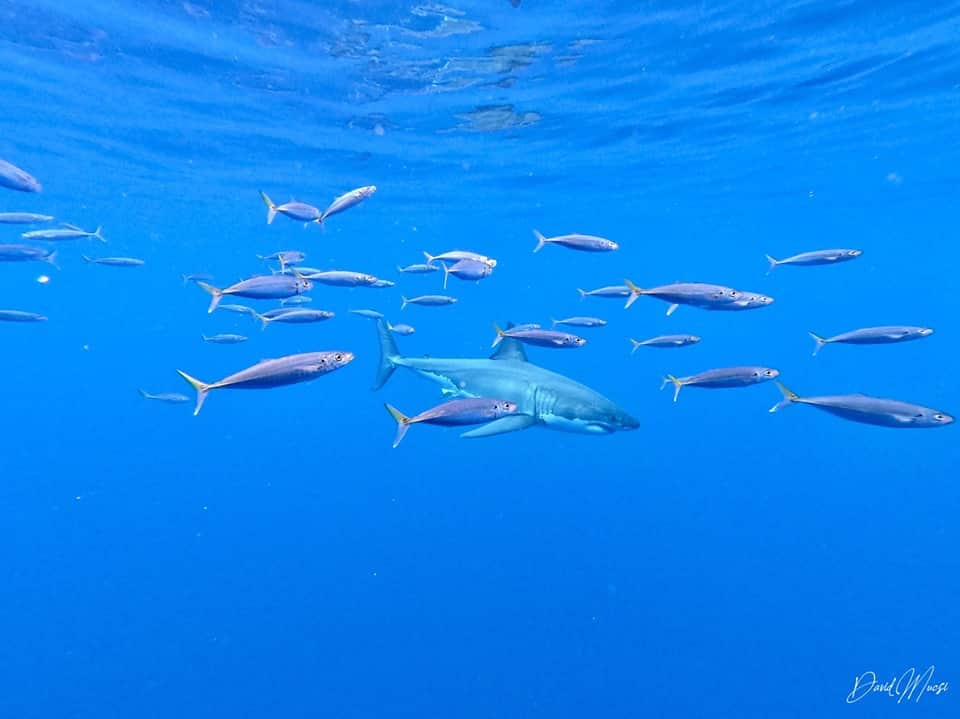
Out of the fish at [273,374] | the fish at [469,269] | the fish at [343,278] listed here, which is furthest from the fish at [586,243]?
the fish at [273,374]

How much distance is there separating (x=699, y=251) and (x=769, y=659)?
4904 centimetres

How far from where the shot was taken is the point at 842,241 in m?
51.2

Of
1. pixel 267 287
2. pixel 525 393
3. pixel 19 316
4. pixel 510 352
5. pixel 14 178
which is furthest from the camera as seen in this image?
pixel 510 352

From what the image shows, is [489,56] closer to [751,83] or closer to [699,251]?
[751,83]

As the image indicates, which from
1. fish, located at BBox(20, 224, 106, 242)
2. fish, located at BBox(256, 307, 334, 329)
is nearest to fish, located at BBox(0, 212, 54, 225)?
fish, located at BBox(20, 224, 106, 242)

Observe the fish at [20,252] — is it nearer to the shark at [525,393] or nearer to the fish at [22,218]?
the fish at [22,218]

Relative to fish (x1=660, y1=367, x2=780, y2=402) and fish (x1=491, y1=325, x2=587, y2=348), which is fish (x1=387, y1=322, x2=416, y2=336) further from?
fish (x1=660, y1=367, x2=780, y2=402)

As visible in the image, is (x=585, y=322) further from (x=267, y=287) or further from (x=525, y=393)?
(x=267, y=287)

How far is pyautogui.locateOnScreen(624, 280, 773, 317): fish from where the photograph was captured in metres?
6.76

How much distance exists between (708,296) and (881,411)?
6.44 ft

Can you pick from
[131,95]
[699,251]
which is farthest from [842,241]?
[131,95]

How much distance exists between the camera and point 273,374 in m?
4.91

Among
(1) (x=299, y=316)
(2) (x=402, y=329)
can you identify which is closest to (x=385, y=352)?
(2) (x=402, y=329)

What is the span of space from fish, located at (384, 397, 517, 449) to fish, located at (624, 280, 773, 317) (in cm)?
202
